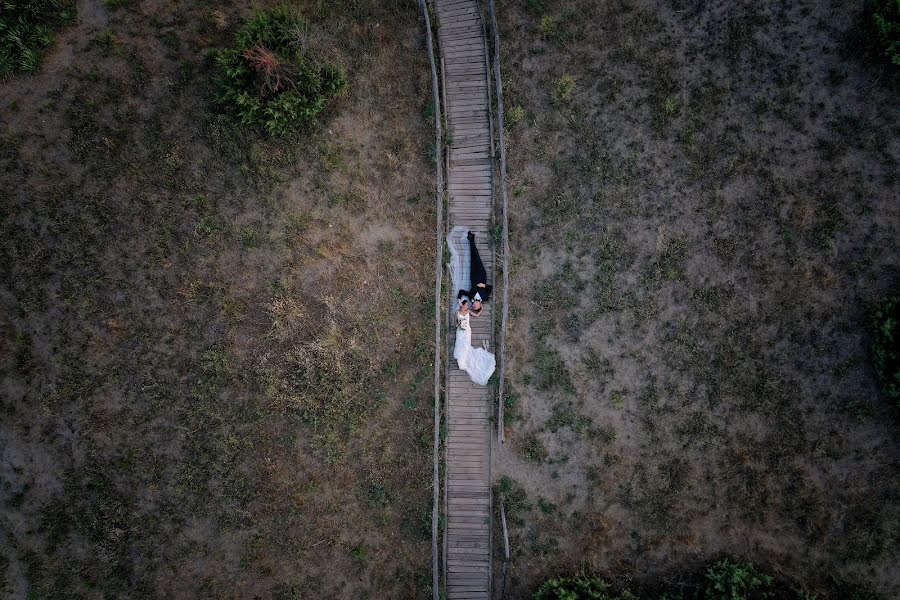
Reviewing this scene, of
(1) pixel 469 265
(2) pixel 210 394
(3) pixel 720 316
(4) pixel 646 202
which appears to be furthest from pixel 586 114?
(2) pixel 210 394

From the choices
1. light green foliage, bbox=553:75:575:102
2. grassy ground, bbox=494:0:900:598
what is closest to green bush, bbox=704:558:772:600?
grassy ground, bbox=494:0:900:598

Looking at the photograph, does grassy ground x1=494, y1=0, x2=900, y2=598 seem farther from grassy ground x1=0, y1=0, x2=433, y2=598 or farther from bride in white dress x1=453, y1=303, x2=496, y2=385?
grassy ground x1=0, y1=0, x2=433, y2=598

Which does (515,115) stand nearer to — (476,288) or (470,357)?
(476,288)

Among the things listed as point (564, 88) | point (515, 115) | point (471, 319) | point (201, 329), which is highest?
point (564, 88)

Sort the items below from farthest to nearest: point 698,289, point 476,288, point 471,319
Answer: point 471,319 → point 698,289 → point 476,288

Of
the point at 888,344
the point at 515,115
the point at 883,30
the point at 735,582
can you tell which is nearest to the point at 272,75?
the point at 515,115

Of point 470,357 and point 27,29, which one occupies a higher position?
point 27,29

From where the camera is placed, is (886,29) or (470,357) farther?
(470,357)

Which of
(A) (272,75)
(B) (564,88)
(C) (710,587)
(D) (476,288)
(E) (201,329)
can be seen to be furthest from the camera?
(B) (564,88)
